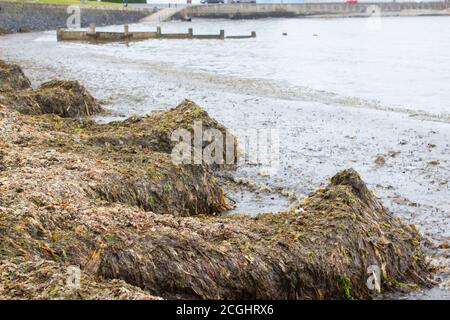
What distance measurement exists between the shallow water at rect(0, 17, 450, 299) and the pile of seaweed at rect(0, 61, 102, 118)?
1.39 meters

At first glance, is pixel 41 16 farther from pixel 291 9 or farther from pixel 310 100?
pixel 291 9

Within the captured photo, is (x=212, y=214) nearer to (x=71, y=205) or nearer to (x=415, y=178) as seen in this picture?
(x=71, y=205)

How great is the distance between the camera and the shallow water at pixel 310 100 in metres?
13.5

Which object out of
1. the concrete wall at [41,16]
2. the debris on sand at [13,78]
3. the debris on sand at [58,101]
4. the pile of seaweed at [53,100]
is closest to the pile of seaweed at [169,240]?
the pile of seaweed at [53,100]

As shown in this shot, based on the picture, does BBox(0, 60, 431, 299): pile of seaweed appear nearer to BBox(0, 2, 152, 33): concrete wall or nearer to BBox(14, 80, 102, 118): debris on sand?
BBox(14, 80, 102, 118): debris on sand

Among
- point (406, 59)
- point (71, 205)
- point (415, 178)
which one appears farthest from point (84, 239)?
point (406, 59)

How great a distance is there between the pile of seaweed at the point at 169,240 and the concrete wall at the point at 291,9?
11804 centimetres

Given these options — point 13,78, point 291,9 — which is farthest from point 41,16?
point 291,9

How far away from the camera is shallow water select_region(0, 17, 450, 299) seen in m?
13.5

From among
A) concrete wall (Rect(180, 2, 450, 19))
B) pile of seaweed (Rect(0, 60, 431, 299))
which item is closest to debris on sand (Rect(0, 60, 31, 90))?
pile of seaweed (Rect(0, 60, 431, 299))

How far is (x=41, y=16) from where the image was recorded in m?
79.4

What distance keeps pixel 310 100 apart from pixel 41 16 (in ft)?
199

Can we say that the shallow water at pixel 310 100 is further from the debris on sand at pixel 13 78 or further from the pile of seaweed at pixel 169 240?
the debris on sand at pixel 13 78
